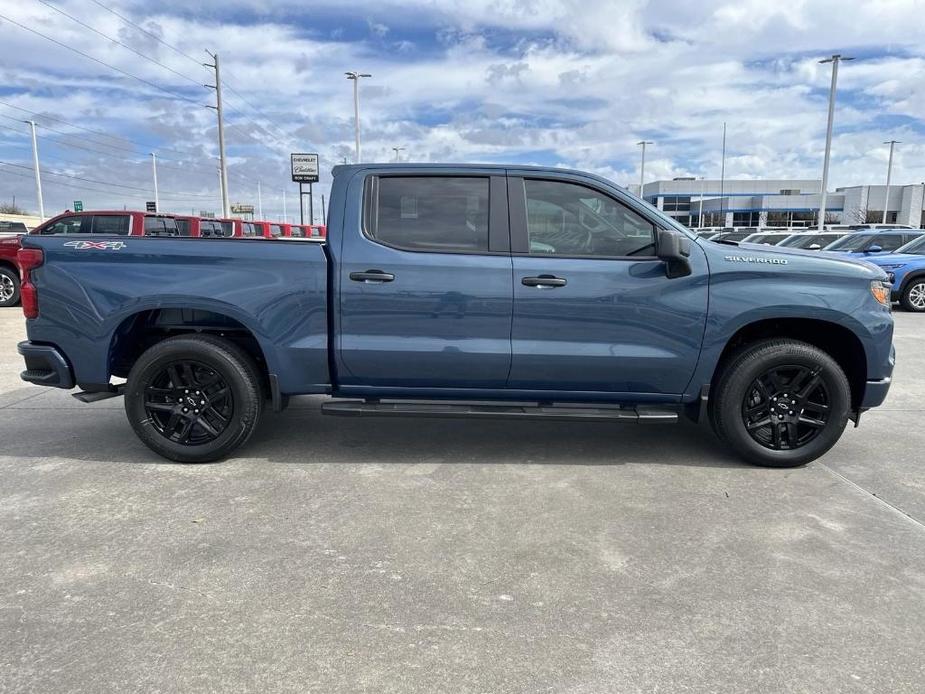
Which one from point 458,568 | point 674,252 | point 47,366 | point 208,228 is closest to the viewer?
point 458,568

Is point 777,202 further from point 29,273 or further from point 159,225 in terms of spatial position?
point 29,273

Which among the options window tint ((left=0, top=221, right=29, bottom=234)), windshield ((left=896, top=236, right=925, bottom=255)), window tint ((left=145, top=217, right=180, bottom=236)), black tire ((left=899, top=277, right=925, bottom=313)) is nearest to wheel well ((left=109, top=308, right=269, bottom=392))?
window tint ((left=145, top=217, right=180, bottom=236))

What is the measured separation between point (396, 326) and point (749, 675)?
2704 mm

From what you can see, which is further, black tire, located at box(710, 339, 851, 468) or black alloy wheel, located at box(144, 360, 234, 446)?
black alloy wheel, located at box(144, 360, 234, 446)

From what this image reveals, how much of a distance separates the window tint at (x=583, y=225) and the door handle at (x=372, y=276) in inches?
36.6

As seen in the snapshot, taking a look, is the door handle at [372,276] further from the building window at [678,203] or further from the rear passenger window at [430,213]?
the building window at [678,203]

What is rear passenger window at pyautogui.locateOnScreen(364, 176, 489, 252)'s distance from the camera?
4.43m

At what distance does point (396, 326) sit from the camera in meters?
4.36

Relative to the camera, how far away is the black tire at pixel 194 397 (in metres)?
4.46

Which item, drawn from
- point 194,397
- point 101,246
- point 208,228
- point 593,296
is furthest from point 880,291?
point 208,228

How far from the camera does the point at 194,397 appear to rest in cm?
459

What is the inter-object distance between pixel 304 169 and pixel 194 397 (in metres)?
38.5

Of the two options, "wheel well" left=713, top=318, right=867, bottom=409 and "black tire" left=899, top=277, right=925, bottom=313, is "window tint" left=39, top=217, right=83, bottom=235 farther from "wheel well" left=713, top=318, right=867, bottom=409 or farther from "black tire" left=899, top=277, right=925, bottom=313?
"black tire" left=899, top=277, right=925, bottom=313

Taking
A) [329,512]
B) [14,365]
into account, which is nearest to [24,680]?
[329,512]
